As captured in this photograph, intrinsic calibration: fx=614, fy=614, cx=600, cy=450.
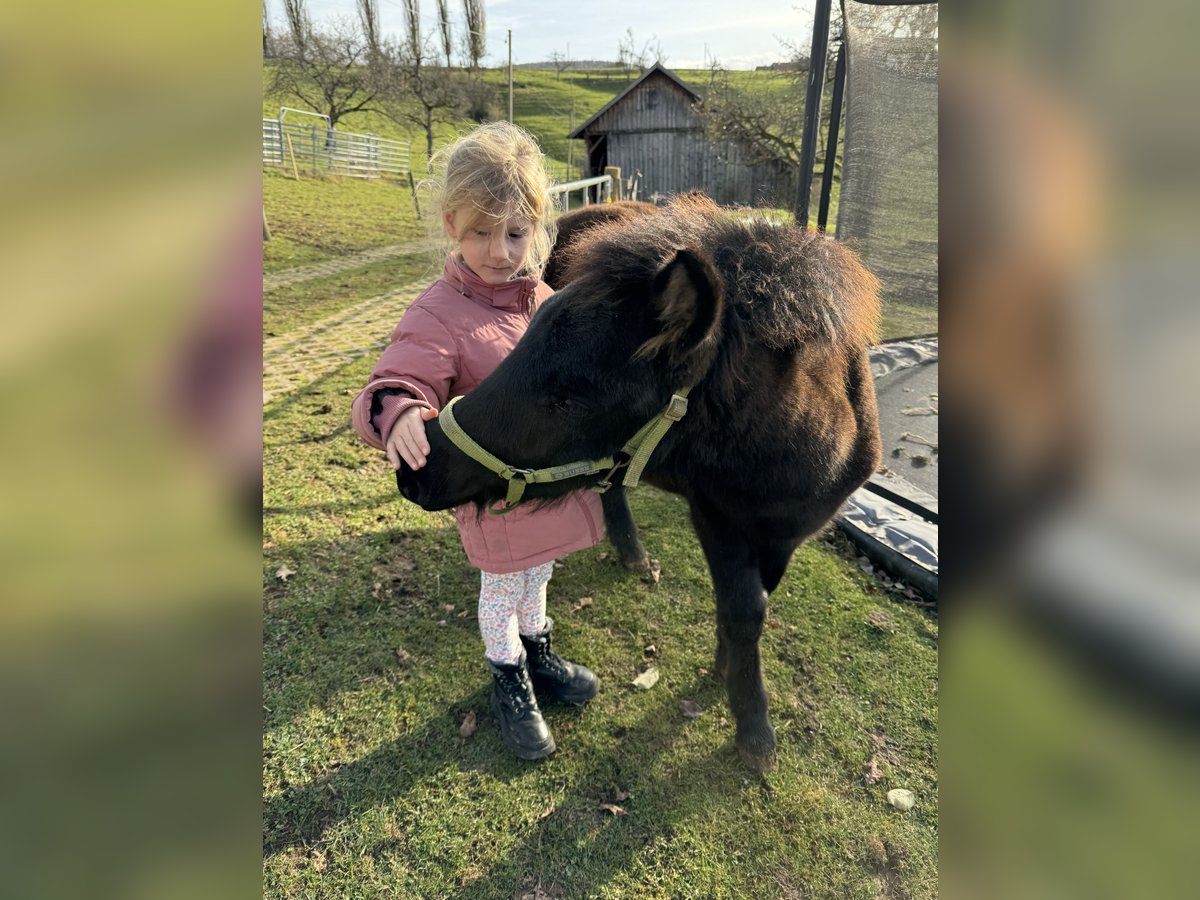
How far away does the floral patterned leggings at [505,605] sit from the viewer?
2.77 metres

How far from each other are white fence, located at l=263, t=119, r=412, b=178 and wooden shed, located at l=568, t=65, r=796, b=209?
36.6 ft

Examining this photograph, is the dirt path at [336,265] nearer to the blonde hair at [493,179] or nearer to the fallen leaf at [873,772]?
the blonde hair at [493,179]

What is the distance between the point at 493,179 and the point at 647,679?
253 centimetres

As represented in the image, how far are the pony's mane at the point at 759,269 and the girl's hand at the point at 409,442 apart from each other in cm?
76

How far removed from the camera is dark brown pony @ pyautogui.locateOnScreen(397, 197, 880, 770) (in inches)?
78.1

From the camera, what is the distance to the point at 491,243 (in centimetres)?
240

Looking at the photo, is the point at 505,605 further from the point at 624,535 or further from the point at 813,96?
the point at 813,96

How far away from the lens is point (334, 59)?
3164 centimetres

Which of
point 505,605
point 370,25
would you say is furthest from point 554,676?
point 370,25

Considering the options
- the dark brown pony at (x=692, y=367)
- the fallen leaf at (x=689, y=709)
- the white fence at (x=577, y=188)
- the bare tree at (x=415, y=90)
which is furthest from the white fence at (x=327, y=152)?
the fallen leaf at (x=689, y=709)
